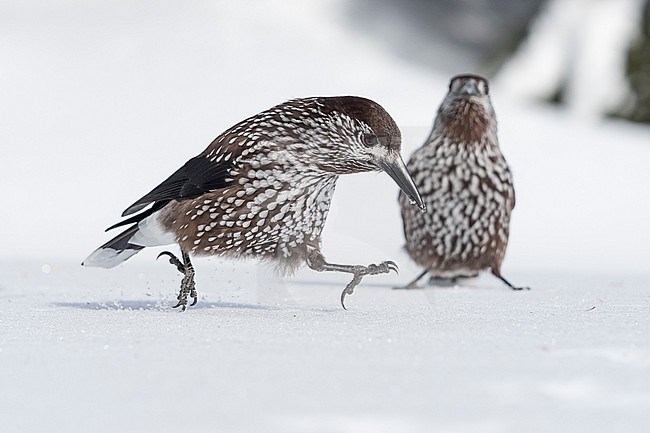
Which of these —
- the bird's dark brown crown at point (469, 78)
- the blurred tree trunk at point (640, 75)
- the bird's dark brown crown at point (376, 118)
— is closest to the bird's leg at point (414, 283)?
the bird's dark brown crown at point (469, 78)

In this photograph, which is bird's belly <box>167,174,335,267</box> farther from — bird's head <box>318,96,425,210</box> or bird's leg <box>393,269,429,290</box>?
bird's leg <box>393,269,429,290</box>

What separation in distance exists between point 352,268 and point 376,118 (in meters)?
0.55

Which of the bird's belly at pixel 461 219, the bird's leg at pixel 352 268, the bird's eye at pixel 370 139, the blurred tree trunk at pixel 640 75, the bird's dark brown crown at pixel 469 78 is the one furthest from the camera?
the blurred tree trunk at pixel 640 75

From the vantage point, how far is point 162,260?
577 cm

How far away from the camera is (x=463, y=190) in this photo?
4125 mm

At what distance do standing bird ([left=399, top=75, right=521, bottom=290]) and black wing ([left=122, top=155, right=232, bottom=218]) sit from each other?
1245mm

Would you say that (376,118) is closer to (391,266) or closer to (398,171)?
(398,171)

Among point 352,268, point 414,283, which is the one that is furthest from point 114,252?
point 414,283

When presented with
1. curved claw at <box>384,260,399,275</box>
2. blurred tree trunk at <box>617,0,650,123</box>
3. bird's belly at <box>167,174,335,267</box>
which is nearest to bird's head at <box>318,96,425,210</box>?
bird's belly at <box>167,174,335,267</box>

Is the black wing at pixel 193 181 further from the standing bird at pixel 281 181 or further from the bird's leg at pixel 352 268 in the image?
the bird's leg at pixel 352 268

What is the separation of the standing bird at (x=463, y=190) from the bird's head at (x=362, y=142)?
107cm

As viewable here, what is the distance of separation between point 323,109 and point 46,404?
1603mm

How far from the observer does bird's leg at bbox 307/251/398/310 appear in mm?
3207

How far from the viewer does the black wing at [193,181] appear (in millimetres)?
3127
